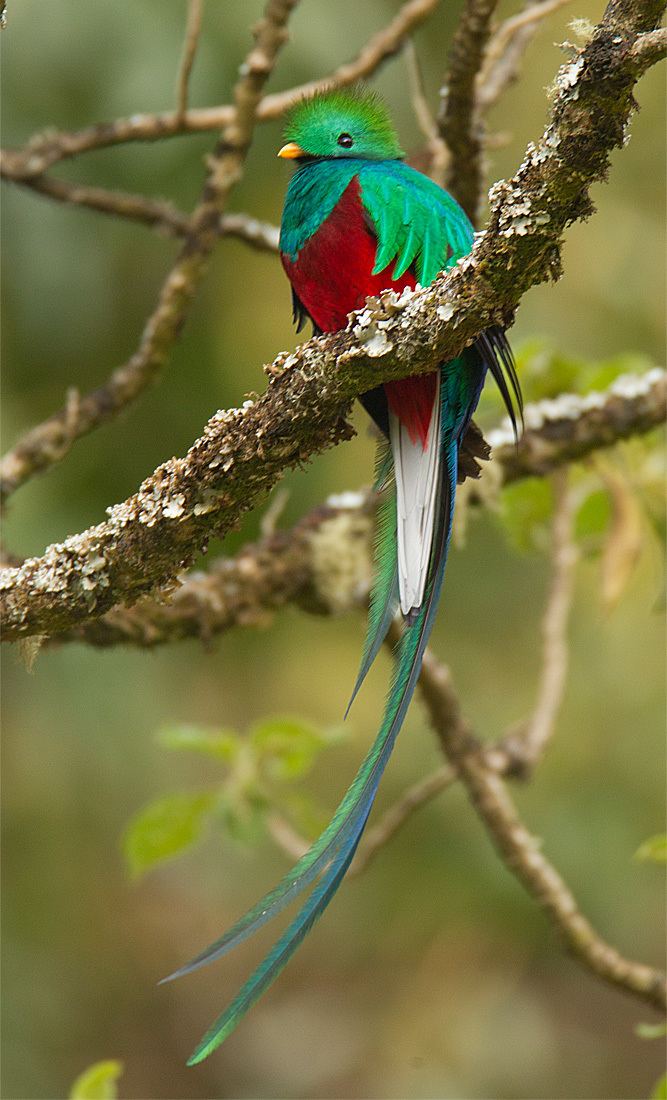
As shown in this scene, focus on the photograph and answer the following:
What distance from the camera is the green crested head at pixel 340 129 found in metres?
2.25

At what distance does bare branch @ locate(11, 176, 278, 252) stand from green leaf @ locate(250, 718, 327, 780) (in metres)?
1.09

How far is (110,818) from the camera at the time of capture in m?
4.63

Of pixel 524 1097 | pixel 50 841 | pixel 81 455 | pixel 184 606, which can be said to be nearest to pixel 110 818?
pixel 50 841

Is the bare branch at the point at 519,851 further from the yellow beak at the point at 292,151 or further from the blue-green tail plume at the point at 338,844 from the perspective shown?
the yellow beak at the point at 292,151

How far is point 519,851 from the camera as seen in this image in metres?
2.38

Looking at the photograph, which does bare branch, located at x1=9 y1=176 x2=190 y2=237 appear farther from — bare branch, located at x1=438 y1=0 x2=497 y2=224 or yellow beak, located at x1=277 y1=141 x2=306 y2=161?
bare branch, located at x1=438 y1=0 x2=497 y2=224

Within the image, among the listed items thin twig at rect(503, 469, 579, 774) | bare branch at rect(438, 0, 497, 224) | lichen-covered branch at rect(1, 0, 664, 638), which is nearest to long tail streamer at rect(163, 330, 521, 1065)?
lichen-covered branch at rect(1, 0, 664, 638)

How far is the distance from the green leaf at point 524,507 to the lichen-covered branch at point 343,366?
1114 mm

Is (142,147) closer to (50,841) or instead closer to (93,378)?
(93,378)

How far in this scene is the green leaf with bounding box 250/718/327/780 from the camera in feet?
7.54

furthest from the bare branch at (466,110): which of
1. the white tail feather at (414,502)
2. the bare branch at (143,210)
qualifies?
the white tail feather at (414,502)

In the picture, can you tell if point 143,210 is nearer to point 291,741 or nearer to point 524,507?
point 524,507

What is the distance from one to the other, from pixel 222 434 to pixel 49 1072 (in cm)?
339

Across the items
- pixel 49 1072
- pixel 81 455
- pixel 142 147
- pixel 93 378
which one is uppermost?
pixel 142 147
